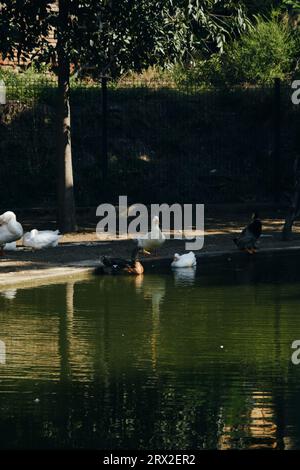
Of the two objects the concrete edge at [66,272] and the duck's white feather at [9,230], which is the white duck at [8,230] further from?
the concrete edge at [66,272]

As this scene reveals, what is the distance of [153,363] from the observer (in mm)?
15625

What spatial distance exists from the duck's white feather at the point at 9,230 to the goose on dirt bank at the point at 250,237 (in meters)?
4.07

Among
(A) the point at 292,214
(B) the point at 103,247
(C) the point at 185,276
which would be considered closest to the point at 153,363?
(C) the point at 185,276

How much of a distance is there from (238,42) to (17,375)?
24.2m

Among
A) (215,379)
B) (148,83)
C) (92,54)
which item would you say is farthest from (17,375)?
(148,83)

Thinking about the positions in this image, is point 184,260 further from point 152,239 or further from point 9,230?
point 9,230

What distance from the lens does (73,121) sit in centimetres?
3472

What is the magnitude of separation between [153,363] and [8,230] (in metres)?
8.82

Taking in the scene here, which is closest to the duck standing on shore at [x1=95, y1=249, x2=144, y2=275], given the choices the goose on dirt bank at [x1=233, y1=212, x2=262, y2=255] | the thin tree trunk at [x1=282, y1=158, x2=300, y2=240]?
the goose on dirt bank at [x1=233, y1=212, x2=262, y2=255]

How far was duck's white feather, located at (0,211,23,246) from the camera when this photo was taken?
2392cm

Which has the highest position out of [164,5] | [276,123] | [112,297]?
[164,5]

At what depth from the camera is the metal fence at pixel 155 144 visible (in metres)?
32.8
